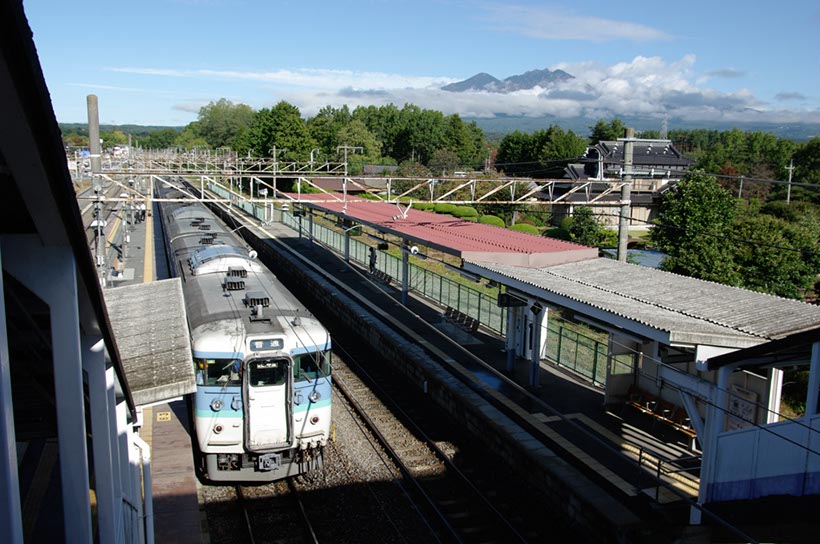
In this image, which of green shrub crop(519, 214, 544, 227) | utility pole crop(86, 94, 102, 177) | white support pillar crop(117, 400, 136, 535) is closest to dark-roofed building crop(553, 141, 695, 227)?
green shrub crop(519, 214, 544, 227)

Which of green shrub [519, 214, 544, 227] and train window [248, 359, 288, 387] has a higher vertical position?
train window [248, 359, 288, 387]

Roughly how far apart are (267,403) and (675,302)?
20.6 ft

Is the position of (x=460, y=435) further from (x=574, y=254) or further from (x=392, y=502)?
(x=574, y=254)

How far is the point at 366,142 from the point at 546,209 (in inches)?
1403

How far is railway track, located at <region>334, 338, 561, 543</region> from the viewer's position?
9.19 meters

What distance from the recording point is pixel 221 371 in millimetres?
9414

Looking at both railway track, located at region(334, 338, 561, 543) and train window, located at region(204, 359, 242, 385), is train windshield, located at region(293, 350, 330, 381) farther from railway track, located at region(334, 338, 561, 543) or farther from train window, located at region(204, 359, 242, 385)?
railway track, located at region(334, 338, 561, 543)

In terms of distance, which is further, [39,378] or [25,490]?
[25,490]

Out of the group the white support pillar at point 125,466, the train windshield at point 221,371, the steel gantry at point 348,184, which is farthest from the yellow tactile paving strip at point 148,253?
the white support pillar at point 125,466

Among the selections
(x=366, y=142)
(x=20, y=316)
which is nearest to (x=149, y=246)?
(x=20, y=316)

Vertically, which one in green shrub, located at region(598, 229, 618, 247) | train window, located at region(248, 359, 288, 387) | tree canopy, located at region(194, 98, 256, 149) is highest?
tree canopy, located at region(194, 98, 256, 149)

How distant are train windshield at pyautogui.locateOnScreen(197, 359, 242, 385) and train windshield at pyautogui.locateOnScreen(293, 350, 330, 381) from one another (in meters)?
0.78

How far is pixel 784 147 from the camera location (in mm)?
73125

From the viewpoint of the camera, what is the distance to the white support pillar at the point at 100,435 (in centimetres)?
407
